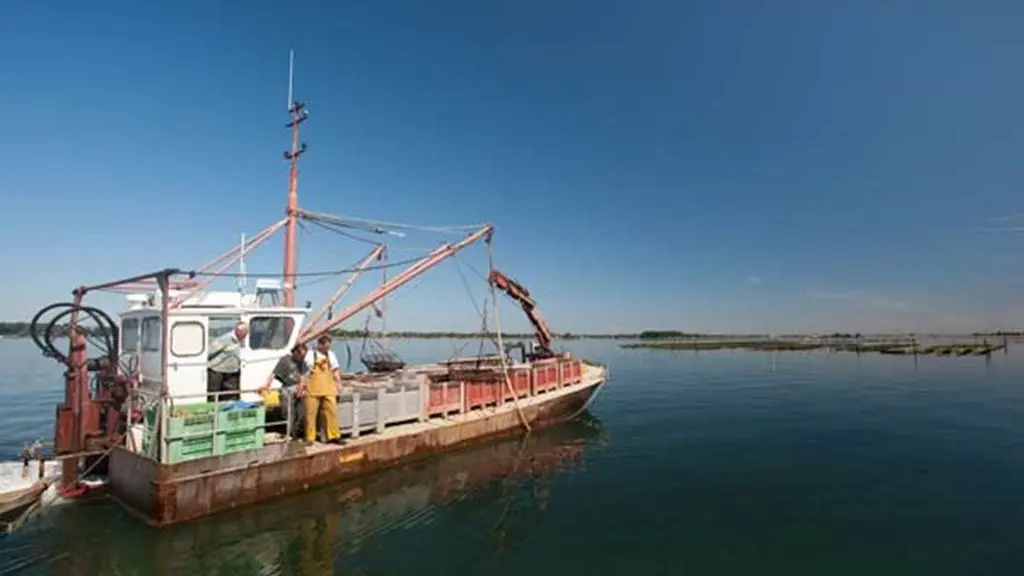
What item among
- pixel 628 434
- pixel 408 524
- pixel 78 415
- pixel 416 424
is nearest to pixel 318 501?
pixel 408 524

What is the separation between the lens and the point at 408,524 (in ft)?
39.0

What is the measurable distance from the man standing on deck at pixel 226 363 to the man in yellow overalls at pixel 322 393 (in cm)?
206

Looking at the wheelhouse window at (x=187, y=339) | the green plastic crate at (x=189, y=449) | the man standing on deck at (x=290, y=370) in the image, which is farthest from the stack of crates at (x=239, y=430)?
the wheelhouse window at (x=187, y=339)

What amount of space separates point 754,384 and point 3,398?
5171cm

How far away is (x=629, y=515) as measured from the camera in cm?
1262

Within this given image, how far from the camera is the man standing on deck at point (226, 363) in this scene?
14.2 m

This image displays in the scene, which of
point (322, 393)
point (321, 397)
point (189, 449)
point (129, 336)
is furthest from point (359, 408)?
point (129, 336)

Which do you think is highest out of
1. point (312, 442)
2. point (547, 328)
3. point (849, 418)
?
point (547, 328)

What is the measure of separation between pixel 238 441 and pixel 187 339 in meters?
3.08

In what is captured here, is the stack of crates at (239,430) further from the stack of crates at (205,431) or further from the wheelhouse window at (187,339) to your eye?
the wheelhouse window at (187,339)

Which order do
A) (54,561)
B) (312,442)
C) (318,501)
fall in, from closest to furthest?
(54,561), (318,501), (312,442)

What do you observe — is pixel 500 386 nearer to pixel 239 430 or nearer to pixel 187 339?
pixel 239 430

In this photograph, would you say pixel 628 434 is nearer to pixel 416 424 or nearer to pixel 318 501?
pixel 416 424

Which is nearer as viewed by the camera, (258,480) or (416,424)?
(258,480)
